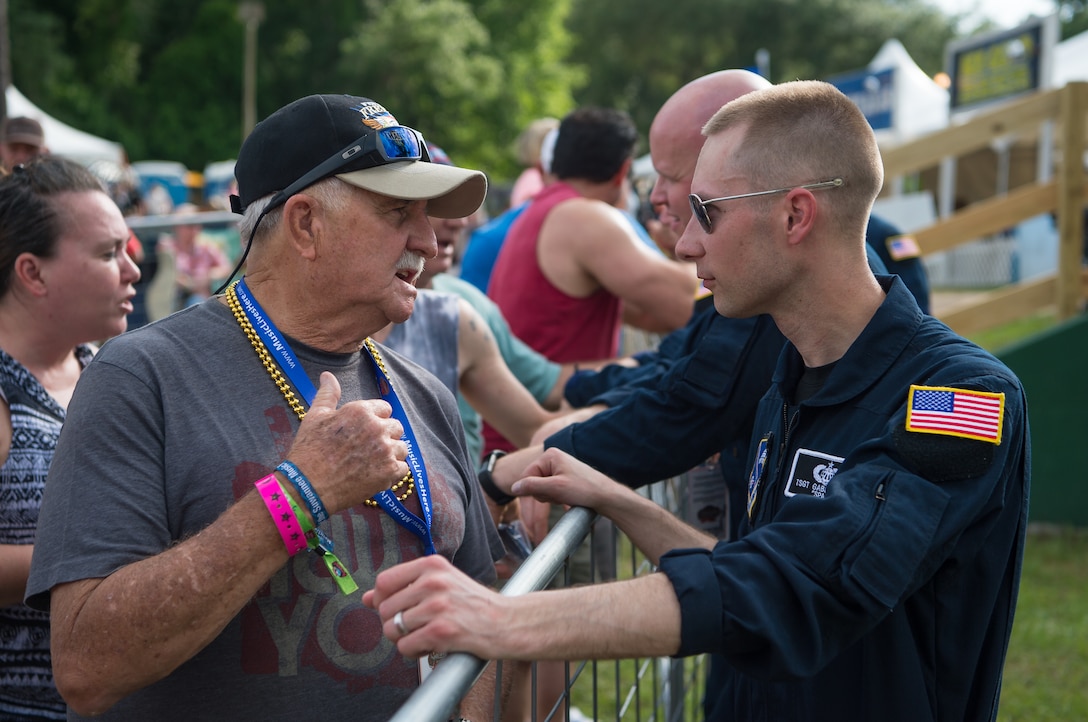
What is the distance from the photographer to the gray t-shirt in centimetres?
186

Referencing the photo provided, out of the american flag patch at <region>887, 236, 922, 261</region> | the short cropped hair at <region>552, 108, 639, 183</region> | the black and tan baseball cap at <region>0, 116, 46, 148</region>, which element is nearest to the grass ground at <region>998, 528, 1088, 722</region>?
the american flag patch at <region>887, 236, 922, 261</region>

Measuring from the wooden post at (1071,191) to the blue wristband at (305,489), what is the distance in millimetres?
6459

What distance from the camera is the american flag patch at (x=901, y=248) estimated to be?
3.90 metres

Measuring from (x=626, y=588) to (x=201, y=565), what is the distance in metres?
0.76

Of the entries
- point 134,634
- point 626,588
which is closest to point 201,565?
point 134,634

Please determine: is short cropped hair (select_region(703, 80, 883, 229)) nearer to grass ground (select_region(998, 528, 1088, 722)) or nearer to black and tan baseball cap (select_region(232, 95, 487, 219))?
black and tan baseball cap (select_region(232, 95, 487, 219))

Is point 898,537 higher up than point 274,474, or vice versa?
point 274,474

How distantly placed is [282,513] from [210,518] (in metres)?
0.22

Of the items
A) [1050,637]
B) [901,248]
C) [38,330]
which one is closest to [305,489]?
[38,330]

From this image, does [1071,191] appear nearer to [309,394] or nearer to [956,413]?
[956,413]

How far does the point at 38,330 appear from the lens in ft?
9.37

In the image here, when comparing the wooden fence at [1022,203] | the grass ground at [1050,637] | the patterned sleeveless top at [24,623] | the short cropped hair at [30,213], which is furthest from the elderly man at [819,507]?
the wooden fence at [1022,203]

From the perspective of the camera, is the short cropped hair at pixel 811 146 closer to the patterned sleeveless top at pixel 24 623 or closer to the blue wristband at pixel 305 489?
the blue wristband at pixel 305 489

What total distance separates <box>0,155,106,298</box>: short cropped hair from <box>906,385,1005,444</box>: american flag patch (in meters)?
2.33
